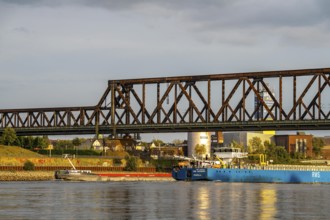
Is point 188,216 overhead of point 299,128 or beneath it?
beneath

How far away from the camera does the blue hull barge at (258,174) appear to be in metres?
172

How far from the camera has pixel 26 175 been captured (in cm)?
17950

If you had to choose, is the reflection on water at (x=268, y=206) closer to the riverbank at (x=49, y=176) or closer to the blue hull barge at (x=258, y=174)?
the blue hull barge at (x=258, y=174)

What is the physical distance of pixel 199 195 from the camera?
359 feet

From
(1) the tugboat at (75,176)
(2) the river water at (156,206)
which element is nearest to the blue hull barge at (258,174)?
(1) the tugboat at (75,176)

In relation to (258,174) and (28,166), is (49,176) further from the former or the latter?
(258,174)

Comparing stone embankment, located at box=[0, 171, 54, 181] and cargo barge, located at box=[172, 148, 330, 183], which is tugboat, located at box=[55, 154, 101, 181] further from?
cargo barge, located at box=[172, 148, 330, 183]

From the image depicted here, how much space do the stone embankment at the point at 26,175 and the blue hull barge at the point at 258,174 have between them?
2503 centimetres

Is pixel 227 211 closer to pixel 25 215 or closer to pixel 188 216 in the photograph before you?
pixel 188 216

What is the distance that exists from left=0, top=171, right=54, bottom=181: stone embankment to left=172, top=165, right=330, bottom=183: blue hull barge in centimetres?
2503

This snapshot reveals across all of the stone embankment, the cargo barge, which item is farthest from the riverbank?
the cargo barge

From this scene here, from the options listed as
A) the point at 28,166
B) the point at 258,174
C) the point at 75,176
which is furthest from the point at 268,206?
the point at 28,166

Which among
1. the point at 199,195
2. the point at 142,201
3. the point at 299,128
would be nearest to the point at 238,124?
the point at 299,128

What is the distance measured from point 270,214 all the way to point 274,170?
101 metres
